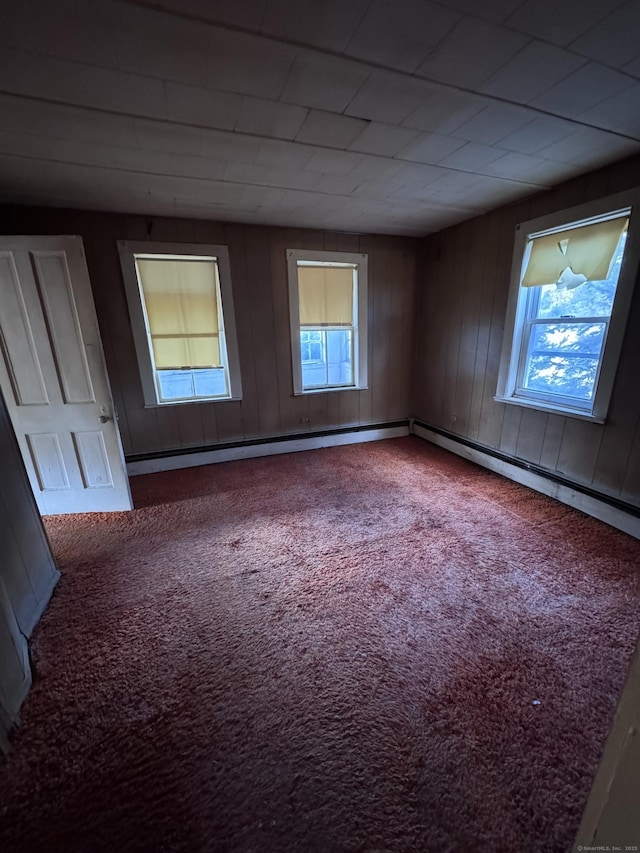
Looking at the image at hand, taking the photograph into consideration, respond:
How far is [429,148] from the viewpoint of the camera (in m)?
1.95

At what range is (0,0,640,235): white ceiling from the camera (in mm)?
1114

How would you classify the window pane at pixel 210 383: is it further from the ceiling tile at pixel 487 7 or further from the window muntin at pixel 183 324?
the ceiling tile at pixel 487 7

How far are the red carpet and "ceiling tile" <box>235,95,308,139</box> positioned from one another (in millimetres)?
2431

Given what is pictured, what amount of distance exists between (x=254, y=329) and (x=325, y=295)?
0.91m

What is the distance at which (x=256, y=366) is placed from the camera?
11.9ft

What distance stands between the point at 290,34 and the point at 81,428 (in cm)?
262

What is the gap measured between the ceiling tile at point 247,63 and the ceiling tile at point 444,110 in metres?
0.67

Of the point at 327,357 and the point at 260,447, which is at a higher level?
the point at 327,357

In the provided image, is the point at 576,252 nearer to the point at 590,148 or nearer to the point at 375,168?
the point at 590,148

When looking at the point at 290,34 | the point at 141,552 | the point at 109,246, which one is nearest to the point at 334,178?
the point at 290,34

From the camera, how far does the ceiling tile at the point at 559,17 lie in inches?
42.3

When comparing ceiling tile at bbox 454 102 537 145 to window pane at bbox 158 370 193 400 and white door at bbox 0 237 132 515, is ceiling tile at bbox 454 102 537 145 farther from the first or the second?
window pane at bbox 158 370 193 400

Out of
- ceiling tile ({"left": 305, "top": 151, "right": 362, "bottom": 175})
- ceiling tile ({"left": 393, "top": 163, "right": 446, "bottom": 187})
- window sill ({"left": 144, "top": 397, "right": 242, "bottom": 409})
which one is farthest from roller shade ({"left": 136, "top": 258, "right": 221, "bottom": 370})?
ceiling tile ({"left": 393, "top": 163, "right": 446, "bottom": 187})

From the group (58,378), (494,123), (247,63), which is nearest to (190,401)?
(58,378)
